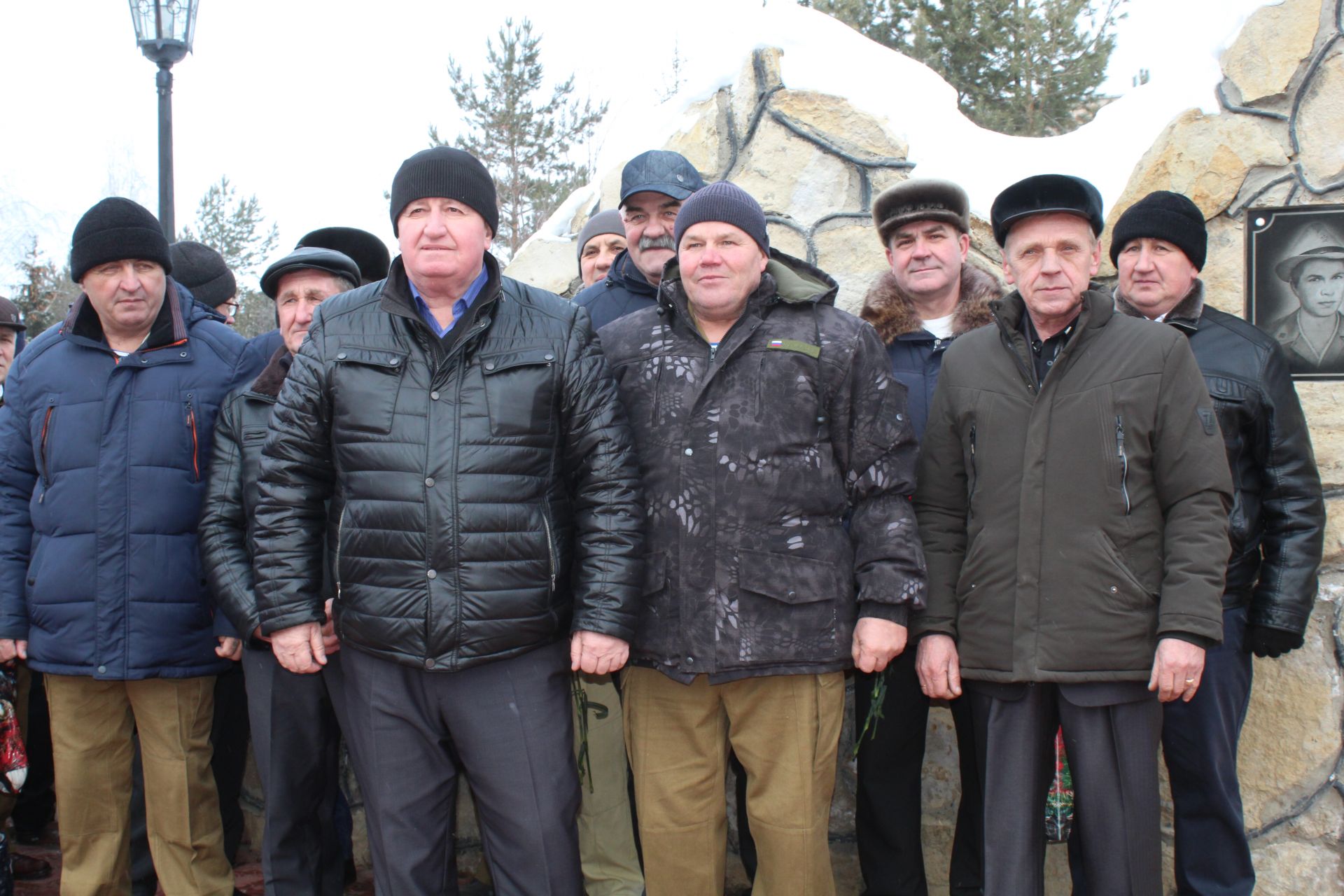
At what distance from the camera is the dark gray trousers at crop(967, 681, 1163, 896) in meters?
2.21

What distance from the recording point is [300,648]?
2.34m

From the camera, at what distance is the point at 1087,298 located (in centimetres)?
234

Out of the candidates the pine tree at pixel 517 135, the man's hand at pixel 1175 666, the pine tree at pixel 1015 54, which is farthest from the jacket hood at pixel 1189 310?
the pine tree at pixel 517 135

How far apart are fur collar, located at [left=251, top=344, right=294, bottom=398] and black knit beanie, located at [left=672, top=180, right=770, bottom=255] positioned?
3.97 feet

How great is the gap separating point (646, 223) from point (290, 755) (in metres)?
1.97

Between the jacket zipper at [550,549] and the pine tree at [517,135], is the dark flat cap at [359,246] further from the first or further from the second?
the pine tree at [517,135]

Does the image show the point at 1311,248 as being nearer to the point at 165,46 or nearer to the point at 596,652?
the point at 596,652

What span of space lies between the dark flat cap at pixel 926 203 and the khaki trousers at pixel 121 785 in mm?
2537

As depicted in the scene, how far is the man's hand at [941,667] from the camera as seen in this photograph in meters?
2.38

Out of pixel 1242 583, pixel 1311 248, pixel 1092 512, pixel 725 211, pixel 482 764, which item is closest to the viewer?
pixel 1092 512

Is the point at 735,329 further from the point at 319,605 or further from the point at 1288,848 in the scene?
the point at 1288,848

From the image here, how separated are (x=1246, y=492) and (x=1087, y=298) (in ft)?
2.33

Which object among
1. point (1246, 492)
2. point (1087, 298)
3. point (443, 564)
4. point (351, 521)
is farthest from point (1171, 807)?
point (351, 521)

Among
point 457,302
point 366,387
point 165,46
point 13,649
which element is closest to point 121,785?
point 13,649
